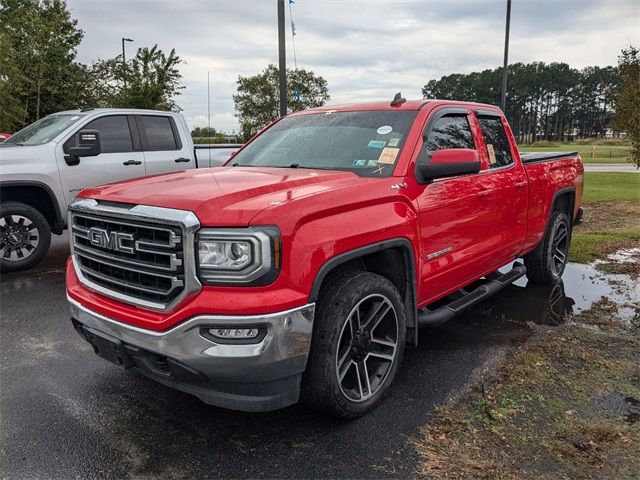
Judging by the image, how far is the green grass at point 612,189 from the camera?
12.9 meters

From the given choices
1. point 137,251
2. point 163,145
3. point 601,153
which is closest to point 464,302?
point 137,251

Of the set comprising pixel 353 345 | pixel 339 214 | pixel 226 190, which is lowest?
pixel 353 345

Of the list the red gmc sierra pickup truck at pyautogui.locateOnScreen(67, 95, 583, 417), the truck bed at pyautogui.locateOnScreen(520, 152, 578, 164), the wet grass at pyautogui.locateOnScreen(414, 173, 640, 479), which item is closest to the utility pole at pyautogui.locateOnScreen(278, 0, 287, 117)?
the truck bed at pyautogui.locateOnScreen(520, 152, 578, 164)

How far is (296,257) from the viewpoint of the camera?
104 inches

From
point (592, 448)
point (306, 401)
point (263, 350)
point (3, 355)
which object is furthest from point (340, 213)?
point (3, 355)

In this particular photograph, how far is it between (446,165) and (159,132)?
19.0 feet

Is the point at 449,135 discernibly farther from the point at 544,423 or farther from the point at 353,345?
the point at 544,423

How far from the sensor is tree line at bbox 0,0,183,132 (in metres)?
16.8

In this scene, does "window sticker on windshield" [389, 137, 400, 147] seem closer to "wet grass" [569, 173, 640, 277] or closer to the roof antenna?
the roof antenna

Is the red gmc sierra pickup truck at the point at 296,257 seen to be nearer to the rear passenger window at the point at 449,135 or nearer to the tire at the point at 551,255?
the rear passenger window at the point at 449,135

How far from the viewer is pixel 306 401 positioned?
2980 millimetres

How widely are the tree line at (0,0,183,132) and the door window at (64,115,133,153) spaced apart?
1003 cm

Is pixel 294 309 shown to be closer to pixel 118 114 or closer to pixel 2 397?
pixel 2 397

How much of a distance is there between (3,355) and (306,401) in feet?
8.76
